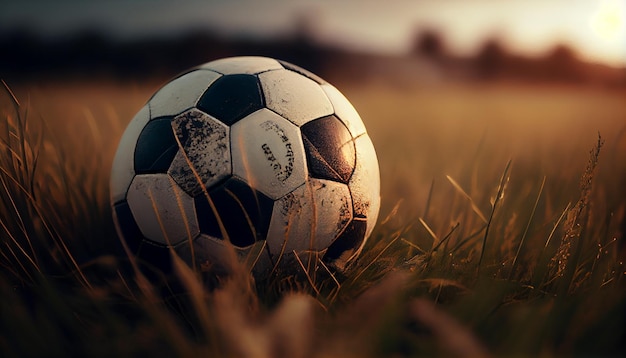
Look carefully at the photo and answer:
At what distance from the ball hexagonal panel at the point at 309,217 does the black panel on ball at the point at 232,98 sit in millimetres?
378

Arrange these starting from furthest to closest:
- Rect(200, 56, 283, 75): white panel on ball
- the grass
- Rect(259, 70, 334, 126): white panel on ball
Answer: Rect(200, 56, 283, 75): white panel on ball < Rect(259, 70, 334, 126): white panel on ball < the grass

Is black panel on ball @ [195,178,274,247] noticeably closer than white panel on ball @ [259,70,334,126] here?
Yes

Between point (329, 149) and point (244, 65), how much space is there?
54 cm

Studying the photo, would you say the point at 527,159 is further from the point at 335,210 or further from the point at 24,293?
the point at 24,293

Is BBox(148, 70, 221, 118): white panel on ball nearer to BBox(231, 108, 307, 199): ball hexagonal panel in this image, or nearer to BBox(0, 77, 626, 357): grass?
BBox(231, 108, 307, 199): ball hexagonal panel

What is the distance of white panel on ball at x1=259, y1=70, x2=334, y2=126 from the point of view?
6.23 ft

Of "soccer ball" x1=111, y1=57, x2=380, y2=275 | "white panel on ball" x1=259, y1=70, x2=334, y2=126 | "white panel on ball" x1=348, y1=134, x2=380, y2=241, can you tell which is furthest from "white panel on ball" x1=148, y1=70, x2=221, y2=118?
"white panel on ball" x1=348, y1=134, x2=380, y2=241

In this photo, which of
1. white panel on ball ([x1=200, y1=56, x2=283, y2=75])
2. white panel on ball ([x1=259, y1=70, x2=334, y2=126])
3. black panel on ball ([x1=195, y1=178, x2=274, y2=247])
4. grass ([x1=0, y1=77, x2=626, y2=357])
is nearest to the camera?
grass ([x1=0, y1=77, x2=626, y2=357])

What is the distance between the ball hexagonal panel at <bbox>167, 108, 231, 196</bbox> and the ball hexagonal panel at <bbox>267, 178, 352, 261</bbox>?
265 millimetres

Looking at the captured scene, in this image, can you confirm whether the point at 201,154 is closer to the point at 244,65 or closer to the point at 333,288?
the point at 244,65

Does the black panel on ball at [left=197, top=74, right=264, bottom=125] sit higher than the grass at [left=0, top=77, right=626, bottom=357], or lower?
higher

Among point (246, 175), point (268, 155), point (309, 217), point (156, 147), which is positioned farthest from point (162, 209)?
point (309, 217)

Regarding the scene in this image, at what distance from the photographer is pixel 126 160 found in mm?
2008

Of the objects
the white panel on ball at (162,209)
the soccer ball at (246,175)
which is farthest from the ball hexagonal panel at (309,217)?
the white panel on ball at (162,209)
